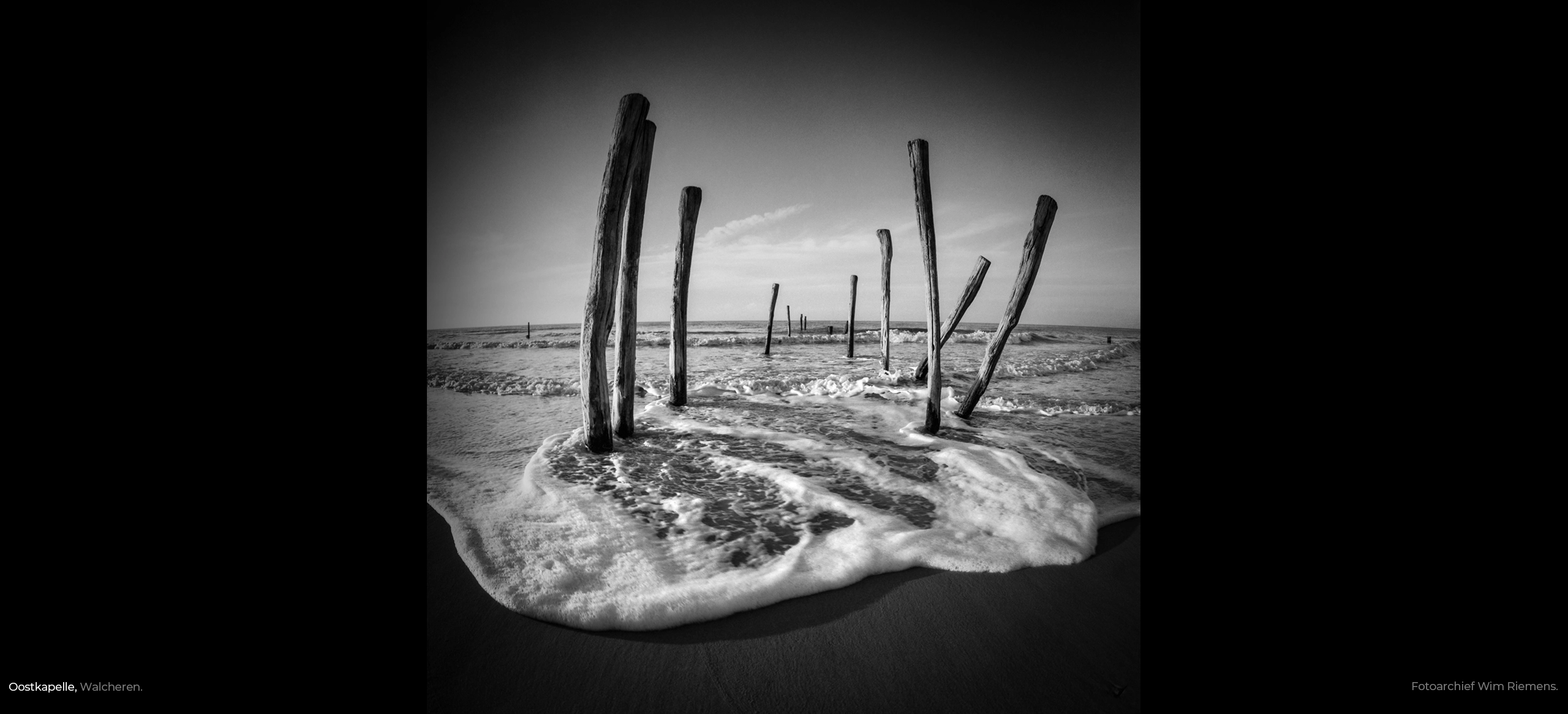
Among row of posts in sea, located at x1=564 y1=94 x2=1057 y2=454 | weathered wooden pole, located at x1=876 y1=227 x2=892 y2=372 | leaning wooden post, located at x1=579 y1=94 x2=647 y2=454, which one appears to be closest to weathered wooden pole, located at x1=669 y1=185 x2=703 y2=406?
row of posts in sea, located at x1=564 y1=94 x2=1057 y2=454

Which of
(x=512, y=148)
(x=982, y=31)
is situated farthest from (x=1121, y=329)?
(x=512, y=148)

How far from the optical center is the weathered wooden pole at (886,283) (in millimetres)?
9688

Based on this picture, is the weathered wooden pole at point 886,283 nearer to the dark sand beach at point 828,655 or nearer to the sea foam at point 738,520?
the sea foam at point 738,520

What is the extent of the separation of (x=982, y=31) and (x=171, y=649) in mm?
4781

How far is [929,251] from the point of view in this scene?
4496mm

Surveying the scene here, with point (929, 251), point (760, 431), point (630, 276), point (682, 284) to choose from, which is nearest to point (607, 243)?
point (630, 276)

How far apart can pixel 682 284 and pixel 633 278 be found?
72.4 inches

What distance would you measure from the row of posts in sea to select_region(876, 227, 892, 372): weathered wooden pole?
14.6ft

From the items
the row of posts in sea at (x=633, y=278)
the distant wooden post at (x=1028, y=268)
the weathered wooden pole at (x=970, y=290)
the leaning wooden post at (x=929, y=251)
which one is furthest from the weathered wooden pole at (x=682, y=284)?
the weathered wooden pole at (x=970, y=290)

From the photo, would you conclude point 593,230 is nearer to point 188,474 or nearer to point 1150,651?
point 188,474

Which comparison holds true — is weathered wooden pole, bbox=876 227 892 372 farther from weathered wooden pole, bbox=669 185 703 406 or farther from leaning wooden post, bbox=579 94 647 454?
leaning wooden post, bbox=579 94 647 454

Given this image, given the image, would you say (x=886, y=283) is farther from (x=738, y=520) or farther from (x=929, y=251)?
(x=738, y=520)

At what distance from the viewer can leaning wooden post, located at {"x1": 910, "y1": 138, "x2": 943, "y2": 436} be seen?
4.46 m

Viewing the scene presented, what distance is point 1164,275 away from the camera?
1225 mm
